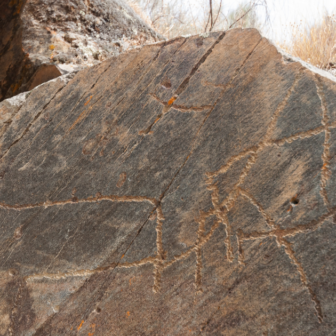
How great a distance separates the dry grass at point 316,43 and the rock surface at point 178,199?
1415mm

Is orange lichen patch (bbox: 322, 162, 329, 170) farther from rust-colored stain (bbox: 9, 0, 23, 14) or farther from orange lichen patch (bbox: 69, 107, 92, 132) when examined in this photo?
rust-colored stain (bbox: 9, 0, 23, 14)

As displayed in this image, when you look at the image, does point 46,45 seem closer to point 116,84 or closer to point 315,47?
point 116,84

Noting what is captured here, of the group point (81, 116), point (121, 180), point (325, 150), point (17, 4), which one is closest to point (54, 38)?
point (17, 4)

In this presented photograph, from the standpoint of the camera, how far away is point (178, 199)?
1.36 metres

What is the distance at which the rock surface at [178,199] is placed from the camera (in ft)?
3.81

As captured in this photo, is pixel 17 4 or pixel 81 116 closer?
pixel 81 116

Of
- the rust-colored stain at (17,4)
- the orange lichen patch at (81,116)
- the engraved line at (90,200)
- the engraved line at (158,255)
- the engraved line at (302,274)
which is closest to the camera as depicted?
the engraved line at (302,274)

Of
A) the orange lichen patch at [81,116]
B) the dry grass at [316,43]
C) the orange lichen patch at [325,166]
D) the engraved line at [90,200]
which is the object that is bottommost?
the engraved line at [90,200]

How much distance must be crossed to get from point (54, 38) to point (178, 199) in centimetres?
170

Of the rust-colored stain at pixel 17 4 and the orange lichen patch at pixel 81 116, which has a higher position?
the rust-colored stain at pixel 17 4

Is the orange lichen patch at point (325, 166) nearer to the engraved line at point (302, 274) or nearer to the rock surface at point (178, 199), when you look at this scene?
the rock surface at point (178, 199)

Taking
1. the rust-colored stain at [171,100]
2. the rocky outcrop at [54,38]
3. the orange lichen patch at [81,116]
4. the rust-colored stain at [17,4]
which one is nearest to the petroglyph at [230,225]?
the rust-colored stain at [171,100]

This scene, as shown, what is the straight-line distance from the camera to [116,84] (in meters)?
1.62

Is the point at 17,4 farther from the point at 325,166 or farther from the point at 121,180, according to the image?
the point at 325,166
